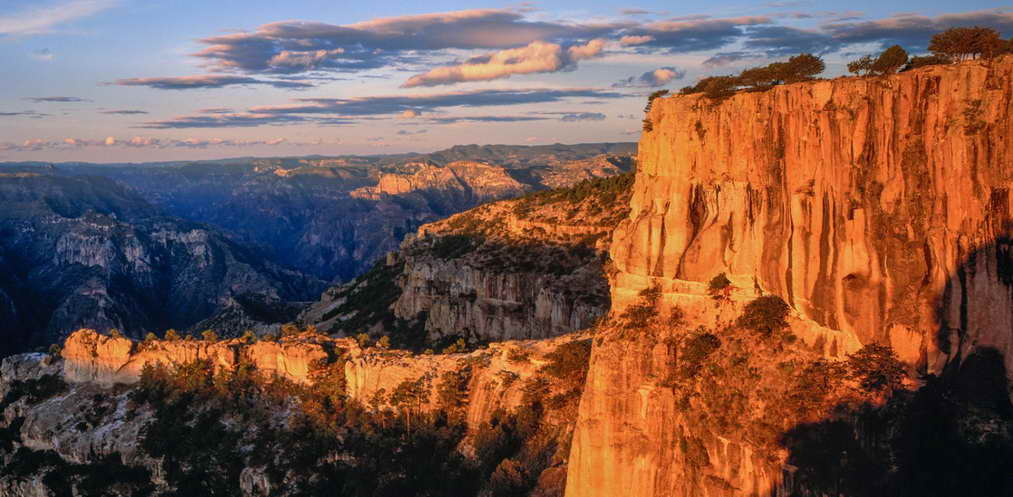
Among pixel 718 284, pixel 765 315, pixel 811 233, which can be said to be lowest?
pixel 765 315

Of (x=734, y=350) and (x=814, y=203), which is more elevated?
(x=814, y=203)

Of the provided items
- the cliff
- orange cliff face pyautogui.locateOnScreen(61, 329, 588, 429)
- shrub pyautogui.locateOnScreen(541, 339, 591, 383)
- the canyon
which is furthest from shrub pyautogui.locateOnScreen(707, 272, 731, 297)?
orange cliff face pyautogui.locateOnScreen(61, 329, 588, 429)

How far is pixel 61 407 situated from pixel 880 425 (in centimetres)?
6690

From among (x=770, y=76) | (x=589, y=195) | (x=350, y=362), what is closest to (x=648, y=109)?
(x=770, y=76)

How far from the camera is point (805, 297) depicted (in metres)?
28.9

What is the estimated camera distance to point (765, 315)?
99.3 feet

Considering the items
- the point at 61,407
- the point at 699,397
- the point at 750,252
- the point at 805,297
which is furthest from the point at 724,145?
the point at 61,407

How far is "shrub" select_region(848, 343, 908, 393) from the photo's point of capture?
2681 centimetres

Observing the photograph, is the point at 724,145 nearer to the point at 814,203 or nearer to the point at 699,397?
the point at 814,203

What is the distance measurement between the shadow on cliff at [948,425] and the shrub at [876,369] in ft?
1.52

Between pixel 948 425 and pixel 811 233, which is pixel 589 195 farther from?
pixel 948 425

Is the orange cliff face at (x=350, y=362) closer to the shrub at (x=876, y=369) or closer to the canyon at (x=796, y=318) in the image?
the canyon at (x=796, y=318)

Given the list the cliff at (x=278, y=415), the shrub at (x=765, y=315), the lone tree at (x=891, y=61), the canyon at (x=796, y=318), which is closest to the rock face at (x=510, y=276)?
the cliff at (x=278, y=415)

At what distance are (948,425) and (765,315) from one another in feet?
22.6
